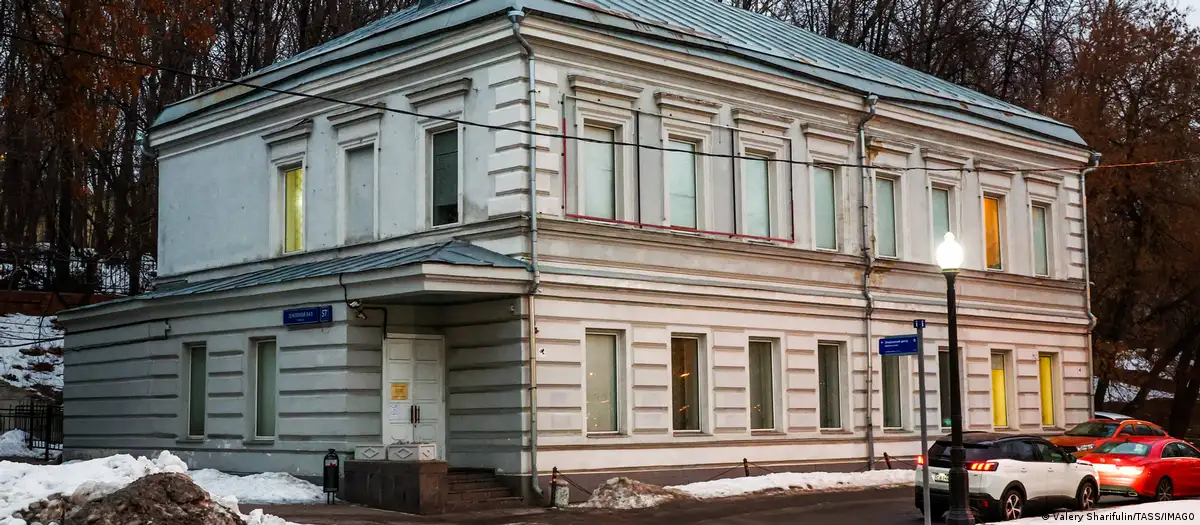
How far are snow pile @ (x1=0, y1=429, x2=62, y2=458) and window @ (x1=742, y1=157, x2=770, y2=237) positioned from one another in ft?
61.4

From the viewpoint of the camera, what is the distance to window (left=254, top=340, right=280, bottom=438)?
2617 centimetres

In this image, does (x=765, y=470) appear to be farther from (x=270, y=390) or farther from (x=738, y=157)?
(x=270, y=390)

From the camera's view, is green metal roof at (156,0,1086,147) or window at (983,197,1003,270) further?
window at (983,197,1003,270)

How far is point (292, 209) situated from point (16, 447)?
13045 mm

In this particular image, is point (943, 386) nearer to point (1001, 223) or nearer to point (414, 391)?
point (1001, 223)

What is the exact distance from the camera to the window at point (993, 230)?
3450cm

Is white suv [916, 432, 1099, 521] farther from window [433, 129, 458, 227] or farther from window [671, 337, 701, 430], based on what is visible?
window [433, 129, 458, 227]

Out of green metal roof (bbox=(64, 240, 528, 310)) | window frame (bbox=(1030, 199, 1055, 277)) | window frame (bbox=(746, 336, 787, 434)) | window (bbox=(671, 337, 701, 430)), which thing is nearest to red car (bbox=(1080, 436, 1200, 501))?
window frame (bbox=(746, 336, 787, 434))

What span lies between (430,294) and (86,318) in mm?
11891

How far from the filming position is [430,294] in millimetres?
23016

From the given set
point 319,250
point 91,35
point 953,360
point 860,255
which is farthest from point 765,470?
point 91,35

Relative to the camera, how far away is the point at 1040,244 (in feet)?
119

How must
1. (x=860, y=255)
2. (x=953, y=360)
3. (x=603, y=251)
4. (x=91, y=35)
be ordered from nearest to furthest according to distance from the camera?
1. (x=953, y=360)
2. (x=91, y=35)
3. (x=603, y=251)
4. (x=860, y=255)

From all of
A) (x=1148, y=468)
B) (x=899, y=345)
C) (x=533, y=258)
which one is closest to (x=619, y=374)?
Answer: (x=533, y=258)
